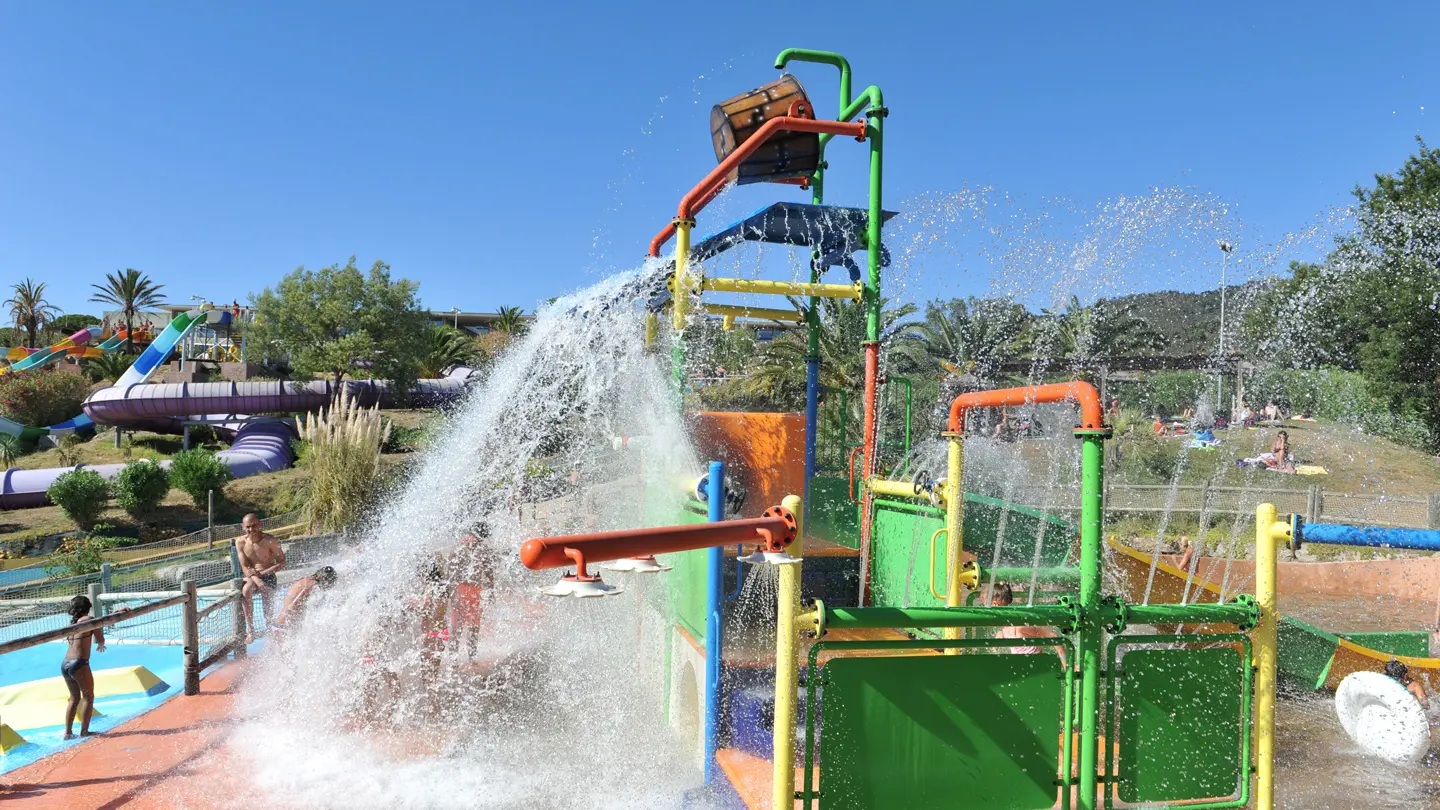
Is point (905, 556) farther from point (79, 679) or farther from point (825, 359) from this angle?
point (825, 359)

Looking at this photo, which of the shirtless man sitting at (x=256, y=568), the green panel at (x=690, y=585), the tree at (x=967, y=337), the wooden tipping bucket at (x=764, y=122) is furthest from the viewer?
the tree at (x=967, y=337)

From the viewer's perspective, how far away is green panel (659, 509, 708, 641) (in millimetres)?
4816

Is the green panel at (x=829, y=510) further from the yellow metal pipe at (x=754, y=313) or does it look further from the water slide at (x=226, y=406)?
the water slide at (x=226, y=406)

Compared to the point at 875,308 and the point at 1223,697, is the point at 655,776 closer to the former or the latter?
the point at 1223,697

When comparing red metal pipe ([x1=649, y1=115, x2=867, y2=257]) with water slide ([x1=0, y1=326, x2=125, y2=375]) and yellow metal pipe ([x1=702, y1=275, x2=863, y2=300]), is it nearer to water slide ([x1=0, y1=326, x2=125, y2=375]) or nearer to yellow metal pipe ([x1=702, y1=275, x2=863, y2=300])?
yellow metal pipe ([x1=702, y1=275, x2=863, y2=300])

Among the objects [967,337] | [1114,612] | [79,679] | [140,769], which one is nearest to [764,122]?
[1114,612]

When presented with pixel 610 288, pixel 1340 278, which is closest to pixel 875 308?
pixel 610 288

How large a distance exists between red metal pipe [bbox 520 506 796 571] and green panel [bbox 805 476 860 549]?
5276mm

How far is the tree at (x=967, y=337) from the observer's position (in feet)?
92.0

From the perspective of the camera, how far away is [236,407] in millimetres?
33938

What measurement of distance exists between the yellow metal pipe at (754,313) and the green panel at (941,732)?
5791 mm

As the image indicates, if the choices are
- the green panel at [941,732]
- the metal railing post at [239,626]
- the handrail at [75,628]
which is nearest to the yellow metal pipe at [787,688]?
the green panel at [941,732]

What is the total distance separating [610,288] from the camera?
827 cm

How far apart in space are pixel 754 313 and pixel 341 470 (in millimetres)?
11086
